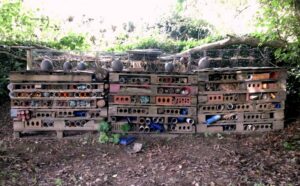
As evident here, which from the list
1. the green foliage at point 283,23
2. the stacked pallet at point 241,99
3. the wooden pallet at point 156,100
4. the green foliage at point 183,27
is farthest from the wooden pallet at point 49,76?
the green foliage at point 183,27

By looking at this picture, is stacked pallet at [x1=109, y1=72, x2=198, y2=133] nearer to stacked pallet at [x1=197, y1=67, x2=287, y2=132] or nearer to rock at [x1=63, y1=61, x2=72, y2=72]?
stacked pallet at [x1=197, y1=67, x2=287, y2=132]

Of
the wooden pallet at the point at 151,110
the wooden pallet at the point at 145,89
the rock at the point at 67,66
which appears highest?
the rock at the point at 67,66

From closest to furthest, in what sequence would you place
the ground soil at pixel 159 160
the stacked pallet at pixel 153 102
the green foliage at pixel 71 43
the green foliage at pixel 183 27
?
1. the ground soil at pixel 159 160
2. the stacked pallet at pixel 153 102
3. the green foliage at pixel 71 43
4. the green foliage at pixel 183 27

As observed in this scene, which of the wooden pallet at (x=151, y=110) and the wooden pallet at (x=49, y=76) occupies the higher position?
the wooden pallet at (x=49, y=76)

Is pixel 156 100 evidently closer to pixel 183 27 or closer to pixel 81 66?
pixel 81 66

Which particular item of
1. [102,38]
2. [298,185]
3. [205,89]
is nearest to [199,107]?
[205,89]

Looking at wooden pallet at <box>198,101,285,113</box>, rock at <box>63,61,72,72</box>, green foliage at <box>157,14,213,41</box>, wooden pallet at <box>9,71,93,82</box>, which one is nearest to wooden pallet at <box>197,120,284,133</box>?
wooden pallet at <box>198,101,285,113</box>

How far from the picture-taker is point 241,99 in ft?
18.5

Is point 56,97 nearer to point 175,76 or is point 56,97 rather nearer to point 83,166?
point 83,166

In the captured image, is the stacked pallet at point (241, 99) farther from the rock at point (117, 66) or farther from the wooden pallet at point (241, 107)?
the rock at point (117, 66)

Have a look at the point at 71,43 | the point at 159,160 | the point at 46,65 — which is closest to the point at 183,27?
the point at 71,43

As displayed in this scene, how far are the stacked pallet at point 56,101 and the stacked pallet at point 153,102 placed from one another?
241 mm

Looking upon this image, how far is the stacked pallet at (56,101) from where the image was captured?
5.48m

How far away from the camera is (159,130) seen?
5.59 m
